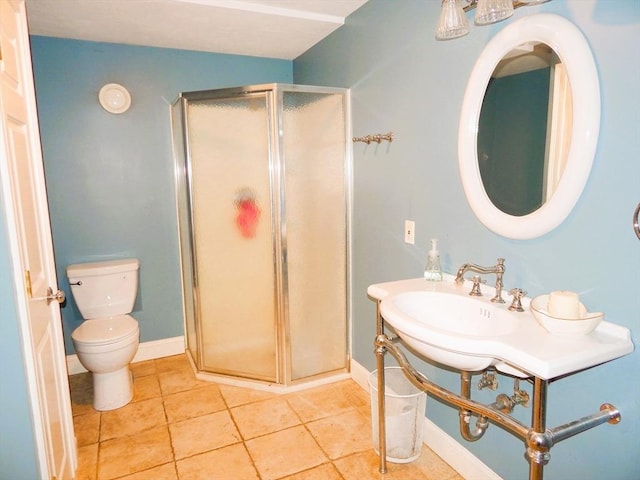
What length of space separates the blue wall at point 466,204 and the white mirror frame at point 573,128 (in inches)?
1.2

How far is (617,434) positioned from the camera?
125 centimetres

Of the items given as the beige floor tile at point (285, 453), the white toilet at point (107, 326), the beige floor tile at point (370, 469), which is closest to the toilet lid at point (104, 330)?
the white toilet at point (107, 326)

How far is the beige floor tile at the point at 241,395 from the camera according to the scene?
2531 millimetres

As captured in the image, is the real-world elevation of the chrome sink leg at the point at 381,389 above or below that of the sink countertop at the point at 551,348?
below

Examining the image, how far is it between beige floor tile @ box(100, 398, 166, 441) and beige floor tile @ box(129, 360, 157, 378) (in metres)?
0.39

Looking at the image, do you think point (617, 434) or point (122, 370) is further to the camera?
point (122, 370)

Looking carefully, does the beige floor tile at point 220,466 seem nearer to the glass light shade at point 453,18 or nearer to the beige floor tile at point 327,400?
the beige floor tile at point 327,400

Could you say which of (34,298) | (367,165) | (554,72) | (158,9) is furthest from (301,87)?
(34,298)

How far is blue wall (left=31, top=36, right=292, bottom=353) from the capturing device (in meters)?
2.70

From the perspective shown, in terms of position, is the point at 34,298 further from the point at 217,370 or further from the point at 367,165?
the point at 367,165

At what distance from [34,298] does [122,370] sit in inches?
47.8

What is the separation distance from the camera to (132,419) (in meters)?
2.36

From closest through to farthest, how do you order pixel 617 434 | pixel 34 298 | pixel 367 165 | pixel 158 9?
pixel 617 434 → pixel 34 298 → pixel 158 9 → pixel 367 165

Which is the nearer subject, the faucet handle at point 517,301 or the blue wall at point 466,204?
the blue wall at point 466,204
